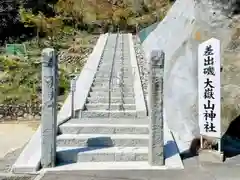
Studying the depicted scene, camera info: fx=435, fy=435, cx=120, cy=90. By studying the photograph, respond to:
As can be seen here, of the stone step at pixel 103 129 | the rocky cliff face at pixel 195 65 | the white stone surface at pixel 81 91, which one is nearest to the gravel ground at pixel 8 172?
the stone step at pixel 103 129

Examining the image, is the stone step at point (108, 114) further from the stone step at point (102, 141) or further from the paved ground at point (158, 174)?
the paved ground at point (158, 174)

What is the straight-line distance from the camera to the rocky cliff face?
31.7 feet

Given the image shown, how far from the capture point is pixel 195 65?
10164 millimetres

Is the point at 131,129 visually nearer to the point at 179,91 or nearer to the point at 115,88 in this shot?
the point at 179,91

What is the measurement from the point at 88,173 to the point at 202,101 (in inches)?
98.9

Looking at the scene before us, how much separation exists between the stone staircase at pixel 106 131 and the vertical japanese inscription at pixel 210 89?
1.21 m

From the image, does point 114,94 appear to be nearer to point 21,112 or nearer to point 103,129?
point 103,129

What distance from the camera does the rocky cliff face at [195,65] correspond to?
966cm

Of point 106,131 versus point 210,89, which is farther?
point 106,131

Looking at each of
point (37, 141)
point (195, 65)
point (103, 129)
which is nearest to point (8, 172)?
point (37, 141)

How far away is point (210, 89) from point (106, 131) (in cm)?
226

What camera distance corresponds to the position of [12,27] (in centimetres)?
3244

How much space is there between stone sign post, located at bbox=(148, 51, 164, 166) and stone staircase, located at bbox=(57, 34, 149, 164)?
1.32 feet

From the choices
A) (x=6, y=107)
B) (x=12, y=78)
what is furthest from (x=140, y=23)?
(x=6, y=107)
